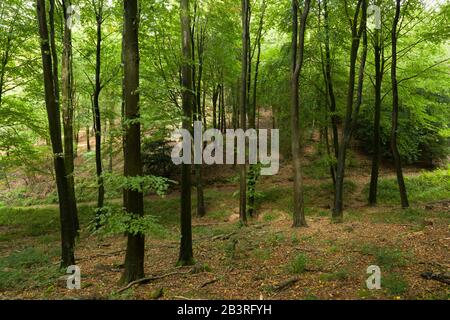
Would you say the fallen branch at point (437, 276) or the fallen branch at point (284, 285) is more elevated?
the fallen branch at point (437, 276)

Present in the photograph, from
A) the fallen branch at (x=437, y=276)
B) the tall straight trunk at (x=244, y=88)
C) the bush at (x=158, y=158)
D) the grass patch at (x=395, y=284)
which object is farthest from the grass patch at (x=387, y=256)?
the bush at (x=158, y=158)

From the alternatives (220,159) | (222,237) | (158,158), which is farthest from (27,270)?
(220,159)

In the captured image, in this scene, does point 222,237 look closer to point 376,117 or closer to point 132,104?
point 132,104

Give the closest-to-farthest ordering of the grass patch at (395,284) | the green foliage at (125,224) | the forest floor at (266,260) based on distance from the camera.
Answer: the grass patch at (395,284) → the green foliage at (125,224) → the forest floor at (266,260)

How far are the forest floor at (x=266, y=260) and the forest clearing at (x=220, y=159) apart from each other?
0.06m

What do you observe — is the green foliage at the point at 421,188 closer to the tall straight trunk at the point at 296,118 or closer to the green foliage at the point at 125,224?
the tall straight trunk at the point at 296,118

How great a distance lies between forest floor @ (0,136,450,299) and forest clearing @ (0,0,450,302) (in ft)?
0.20

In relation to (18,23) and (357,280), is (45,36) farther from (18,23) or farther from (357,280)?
(357,280)

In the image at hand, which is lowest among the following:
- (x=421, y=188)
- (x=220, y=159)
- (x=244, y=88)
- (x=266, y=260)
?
(x=266, y=260)

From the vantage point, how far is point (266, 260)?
7957 millimetres

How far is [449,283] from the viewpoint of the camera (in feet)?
17.7

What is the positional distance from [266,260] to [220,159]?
1551 cm

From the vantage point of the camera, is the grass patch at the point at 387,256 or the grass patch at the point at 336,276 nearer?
the grass patch at the point at 336,276

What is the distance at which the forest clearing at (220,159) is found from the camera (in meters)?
6.23
